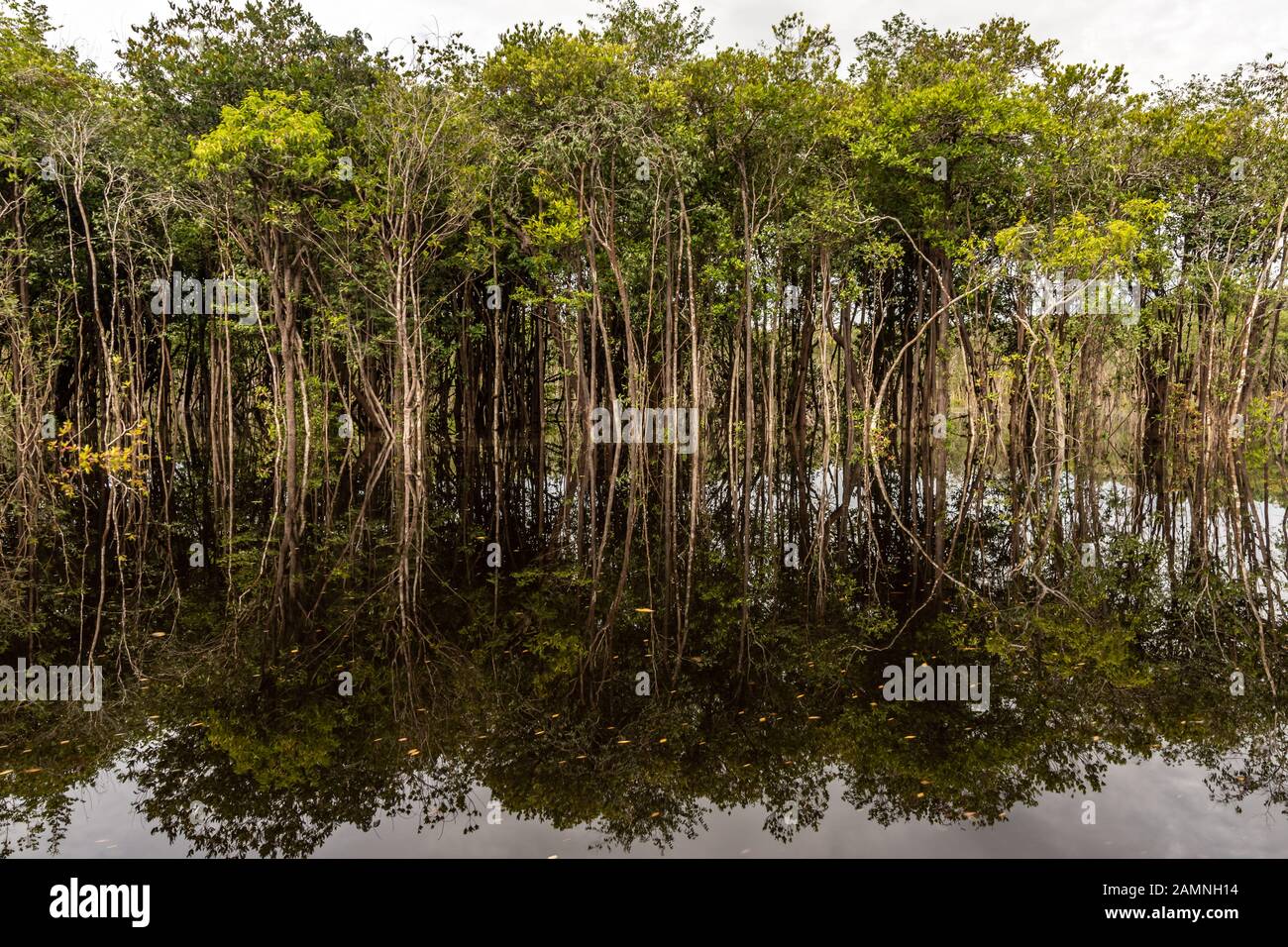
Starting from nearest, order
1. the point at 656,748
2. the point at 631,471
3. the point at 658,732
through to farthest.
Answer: the point at 656,748, the point at 658,732, the point at 631,471

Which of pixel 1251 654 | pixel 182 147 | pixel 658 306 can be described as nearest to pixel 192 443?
pixel 182 147

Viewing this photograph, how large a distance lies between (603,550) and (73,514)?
10.5 metres

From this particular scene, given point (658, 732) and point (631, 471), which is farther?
point (631, 471)

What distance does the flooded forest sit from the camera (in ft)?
17.0

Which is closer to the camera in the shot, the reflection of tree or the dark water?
the dark water

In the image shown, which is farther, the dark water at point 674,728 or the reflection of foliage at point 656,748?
the reflection of foliage at point 656,748

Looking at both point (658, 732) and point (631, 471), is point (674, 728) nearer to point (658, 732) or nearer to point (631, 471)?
point (658, 732)

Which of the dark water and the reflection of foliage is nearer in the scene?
the dark water

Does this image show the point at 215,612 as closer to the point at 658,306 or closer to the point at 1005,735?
the point at 1005,735

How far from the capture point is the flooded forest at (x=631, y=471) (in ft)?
17.0

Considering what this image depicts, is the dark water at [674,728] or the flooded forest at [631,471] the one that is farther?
the flooded forest at [631,471]

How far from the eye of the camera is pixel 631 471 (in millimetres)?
19922

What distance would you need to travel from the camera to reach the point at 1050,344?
65.3ft

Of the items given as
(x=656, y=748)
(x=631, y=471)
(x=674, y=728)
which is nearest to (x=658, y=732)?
(x=674, y=728)
